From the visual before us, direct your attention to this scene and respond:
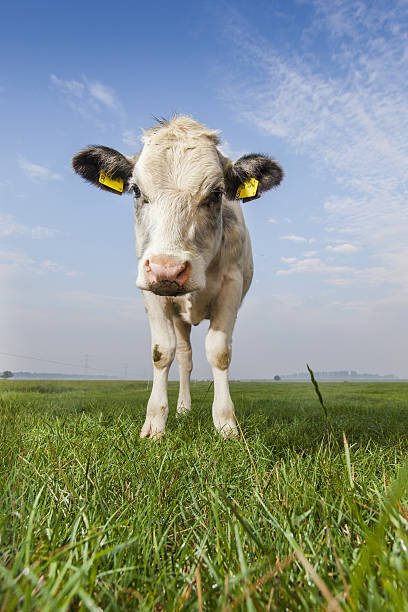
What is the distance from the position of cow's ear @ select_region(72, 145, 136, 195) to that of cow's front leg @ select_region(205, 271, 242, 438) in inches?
72.4

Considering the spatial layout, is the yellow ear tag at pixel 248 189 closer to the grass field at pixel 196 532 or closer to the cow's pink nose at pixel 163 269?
the cow's pink nose at pixel 163 269

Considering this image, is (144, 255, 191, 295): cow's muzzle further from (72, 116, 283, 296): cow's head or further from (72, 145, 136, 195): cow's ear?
(72, 145, 136, 195): cow's ear

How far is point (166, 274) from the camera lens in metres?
3.60

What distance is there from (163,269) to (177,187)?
1167mm

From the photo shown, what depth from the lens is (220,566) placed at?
3.84ft

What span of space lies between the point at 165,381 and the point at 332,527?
3520 mm

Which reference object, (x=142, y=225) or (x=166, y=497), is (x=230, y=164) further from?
(x=166, y=497)

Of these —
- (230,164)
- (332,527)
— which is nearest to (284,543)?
(332,527)

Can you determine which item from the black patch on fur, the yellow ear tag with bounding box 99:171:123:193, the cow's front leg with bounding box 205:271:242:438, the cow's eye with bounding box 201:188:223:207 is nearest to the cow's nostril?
the cow's eye with bounding box 201:188:223:207

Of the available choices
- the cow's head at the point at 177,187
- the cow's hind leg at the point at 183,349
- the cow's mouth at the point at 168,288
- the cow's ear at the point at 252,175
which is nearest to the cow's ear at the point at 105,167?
the cow's head at the point at 177,187

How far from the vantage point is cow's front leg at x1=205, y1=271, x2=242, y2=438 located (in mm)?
4828

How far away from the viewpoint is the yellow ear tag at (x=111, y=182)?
5.39 meters

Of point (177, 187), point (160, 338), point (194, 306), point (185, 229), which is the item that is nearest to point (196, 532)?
point (185, 229)

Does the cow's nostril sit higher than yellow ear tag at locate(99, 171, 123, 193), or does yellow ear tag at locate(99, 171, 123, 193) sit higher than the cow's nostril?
yellow ear tag at locate(99, 171, 123, 193)
